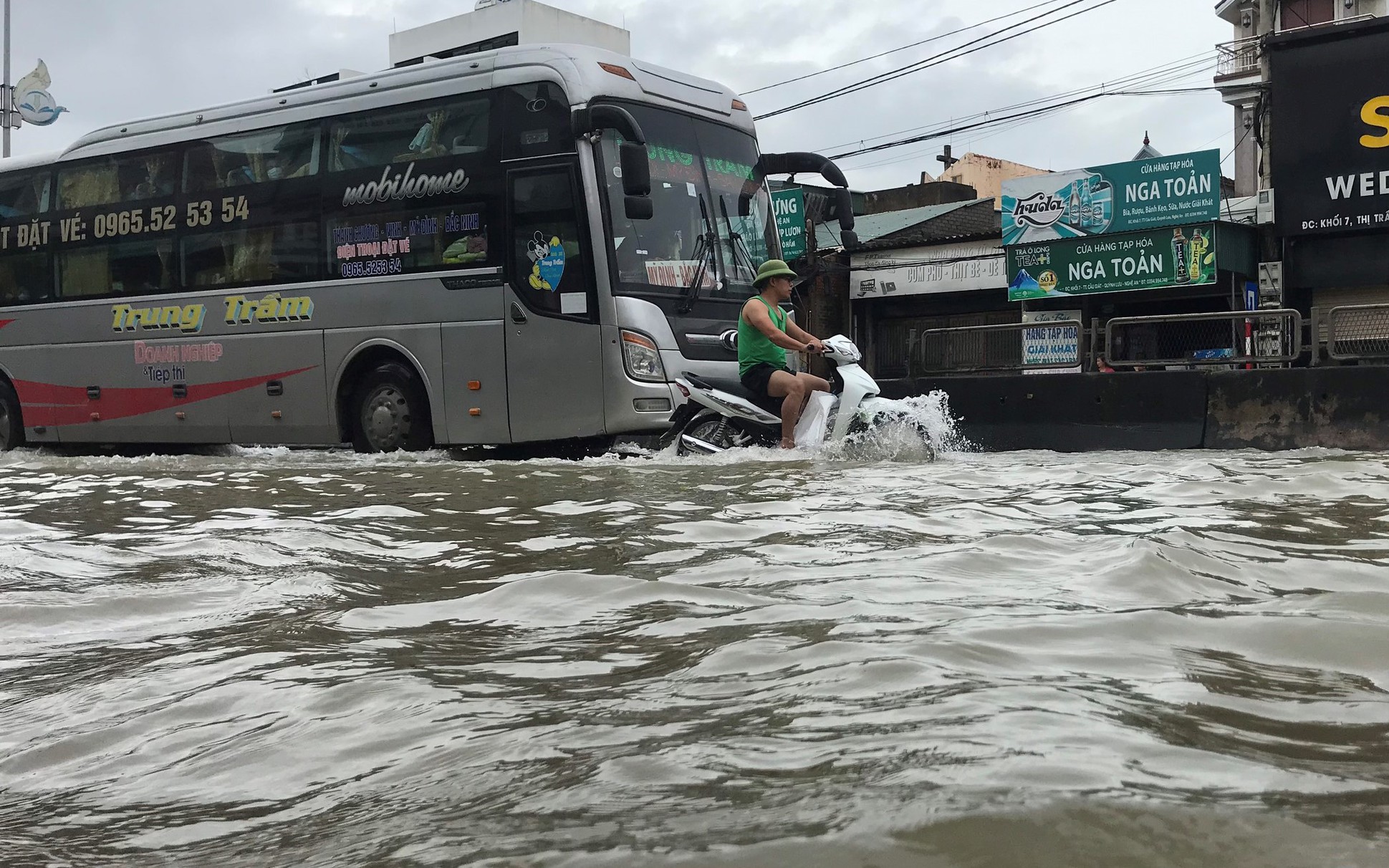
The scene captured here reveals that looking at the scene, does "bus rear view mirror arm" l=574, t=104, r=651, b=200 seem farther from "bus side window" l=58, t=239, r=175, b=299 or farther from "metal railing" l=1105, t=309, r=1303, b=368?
"bus side window" l=58, t=239, r=175, b=299

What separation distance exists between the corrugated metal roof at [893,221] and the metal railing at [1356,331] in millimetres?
21142

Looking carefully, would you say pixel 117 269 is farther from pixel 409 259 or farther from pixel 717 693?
pixel 717 693

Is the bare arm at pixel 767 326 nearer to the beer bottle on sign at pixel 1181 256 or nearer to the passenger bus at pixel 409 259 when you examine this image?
the passenger bus at pixel 409 259

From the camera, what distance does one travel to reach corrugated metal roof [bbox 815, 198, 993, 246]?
3228cm

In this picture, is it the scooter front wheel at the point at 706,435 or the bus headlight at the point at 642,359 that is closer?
the scooter front wheel at the point at 706,435

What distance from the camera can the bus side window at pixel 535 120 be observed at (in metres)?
10.1

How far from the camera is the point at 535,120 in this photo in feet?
33.7

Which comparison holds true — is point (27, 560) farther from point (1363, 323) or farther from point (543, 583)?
point (1363, 323)

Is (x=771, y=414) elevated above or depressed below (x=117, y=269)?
below

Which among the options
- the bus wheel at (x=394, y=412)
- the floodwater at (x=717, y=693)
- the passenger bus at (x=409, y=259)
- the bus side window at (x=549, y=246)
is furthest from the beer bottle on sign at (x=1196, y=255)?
the floodwater at (x=717, y=693)

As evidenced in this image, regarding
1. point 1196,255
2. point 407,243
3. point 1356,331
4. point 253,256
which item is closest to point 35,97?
point 253,256

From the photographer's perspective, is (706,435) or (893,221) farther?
(893,221)

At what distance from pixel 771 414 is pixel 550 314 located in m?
2.07

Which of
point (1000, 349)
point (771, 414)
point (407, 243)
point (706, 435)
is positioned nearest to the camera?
point (771, 414)
